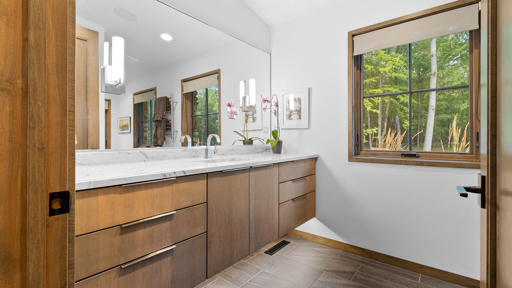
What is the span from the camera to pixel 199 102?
2244 mm

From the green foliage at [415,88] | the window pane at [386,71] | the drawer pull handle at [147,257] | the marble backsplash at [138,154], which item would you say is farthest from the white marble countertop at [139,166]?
the window pane at [386,71]

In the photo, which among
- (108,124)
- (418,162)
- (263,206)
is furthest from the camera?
(418,162)

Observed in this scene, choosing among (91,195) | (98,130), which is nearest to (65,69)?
(91,195)

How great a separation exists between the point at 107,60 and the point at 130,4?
463 mm

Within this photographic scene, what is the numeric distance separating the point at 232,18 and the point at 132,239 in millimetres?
2251

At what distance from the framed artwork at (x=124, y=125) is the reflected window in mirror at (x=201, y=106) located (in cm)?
47

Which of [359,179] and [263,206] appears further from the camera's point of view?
[359,179]

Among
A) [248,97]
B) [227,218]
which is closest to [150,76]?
[248,97]

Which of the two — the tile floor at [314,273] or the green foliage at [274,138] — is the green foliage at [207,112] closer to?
the green foliage at [274,138]

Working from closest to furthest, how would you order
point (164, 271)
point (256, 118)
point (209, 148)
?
point (164, 271) < point (209, 148) < point (256, 118)

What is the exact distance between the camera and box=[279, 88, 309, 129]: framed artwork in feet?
8.63

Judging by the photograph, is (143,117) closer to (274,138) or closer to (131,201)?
(131,201)

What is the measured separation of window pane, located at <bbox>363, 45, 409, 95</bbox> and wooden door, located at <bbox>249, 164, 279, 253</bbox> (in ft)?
4.19

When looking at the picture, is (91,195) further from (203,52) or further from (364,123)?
(364,123)
